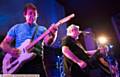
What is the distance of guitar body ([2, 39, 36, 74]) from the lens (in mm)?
2087

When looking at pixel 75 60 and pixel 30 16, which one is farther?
pixel 75 60

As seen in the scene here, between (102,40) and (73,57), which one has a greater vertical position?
(102,40)

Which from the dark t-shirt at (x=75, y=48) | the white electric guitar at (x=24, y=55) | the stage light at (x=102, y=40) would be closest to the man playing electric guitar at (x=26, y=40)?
the white electric guitar at (x=24, y=55)

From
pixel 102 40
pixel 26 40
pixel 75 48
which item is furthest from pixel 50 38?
pixel 102 40

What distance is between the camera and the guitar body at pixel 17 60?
2087mm

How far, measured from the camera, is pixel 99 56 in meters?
2.65

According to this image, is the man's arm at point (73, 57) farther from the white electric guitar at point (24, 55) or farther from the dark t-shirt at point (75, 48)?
the white electric guitar at point (24, 55)

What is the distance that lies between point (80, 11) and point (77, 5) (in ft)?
0.45

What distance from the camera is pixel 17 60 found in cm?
221

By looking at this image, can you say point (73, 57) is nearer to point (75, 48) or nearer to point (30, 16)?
point (75, 48)

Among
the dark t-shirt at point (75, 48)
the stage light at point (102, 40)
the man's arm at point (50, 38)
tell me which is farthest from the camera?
the stage light at point (102, 40)

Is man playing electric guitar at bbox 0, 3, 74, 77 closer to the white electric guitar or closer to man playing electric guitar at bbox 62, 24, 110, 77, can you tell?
the white electric guitar

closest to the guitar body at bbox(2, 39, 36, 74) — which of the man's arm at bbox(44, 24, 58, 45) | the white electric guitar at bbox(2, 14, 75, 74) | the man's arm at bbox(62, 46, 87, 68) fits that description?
the white electric guitar at bbox(2, 14, 75, 74)

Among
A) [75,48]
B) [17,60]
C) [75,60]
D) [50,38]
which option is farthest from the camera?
[75,48]
